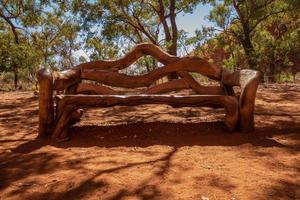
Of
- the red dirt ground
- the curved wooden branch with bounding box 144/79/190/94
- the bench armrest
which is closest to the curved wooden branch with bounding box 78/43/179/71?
the curved wooden branch with bounding box 144/79/190/94

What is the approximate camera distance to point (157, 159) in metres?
3.29

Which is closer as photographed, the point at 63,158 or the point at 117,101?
the point at 63,158

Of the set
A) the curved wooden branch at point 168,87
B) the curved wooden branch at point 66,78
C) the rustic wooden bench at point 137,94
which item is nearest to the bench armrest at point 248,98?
the rustic wooden bench at point 137,94

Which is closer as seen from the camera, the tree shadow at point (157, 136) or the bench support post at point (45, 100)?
the tree shadow at point (157, 136)

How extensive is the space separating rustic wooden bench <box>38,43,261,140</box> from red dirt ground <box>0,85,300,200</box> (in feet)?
0.73

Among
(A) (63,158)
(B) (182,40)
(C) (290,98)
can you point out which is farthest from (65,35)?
(A) (63,158)

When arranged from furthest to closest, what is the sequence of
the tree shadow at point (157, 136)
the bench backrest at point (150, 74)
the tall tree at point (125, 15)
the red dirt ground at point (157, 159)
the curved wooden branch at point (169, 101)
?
the tall tree at point (125, 15), the bench backrest at point (150, 74), the curved wooden branch at point (169, 101), the tree shadow at point (157, 136), the red dirt ground at point (157, 159)

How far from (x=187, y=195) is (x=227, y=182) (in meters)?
0.38

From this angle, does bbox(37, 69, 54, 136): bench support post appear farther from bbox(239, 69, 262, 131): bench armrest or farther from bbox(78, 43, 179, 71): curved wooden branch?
bbox(239, 69, 262, 131): bench armrest

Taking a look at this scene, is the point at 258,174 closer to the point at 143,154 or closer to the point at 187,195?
the point at 187,195

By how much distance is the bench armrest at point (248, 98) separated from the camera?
382cm

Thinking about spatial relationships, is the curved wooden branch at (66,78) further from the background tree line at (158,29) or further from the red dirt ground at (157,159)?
the background tree line at (158,29)

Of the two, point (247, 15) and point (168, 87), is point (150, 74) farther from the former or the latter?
point (247, 15)

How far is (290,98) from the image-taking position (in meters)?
6.22
